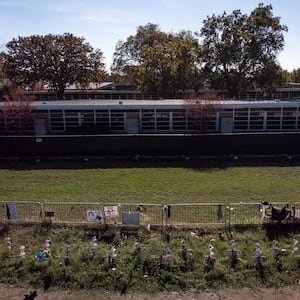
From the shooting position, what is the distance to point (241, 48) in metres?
35.7

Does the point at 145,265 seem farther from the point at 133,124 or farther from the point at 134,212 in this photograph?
the point at 133,124

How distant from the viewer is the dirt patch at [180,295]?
24.1ft

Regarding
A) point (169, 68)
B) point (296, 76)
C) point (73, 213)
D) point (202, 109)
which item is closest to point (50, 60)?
point (169, 68)

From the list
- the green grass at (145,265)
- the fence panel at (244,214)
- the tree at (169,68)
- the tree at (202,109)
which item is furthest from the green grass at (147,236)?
the tree at (169,68)

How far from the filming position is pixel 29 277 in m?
8.05

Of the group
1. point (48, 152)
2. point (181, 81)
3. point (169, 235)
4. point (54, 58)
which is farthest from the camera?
point (54, 58)

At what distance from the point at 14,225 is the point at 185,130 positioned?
16.2 m

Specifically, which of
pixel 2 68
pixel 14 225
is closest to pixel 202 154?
pixel 14 225

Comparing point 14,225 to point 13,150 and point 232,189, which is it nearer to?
point 232,189

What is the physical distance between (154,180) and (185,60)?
22.9 m

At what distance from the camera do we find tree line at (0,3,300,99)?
35347 mm

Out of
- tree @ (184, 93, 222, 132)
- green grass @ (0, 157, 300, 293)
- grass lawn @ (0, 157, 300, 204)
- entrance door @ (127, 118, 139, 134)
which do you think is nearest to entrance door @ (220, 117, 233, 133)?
tree @ (184, 93, 222, 132)

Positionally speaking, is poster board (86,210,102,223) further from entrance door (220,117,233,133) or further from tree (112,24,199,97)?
tree (112,24,199,97)

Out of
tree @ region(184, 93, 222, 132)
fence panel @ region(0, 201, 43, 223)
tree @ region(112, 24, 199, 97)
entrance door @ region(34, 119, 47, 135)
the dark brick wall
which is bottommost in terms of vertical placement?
fence panel @ region(0, 201, 43, 223)
